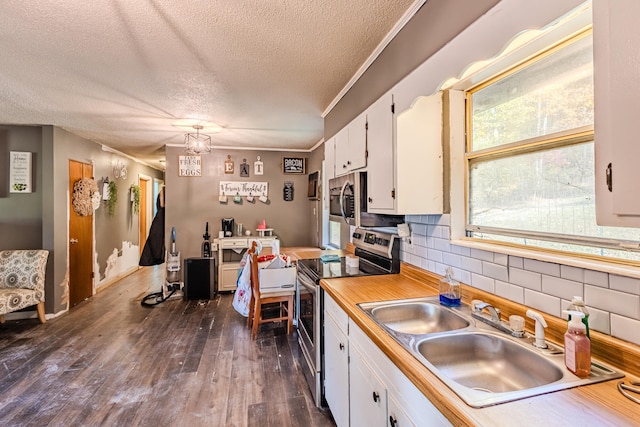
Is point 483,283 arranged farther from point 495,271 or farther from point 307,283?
point 307,283

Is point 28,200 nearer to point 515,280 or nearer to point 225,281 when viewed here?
point 225,281

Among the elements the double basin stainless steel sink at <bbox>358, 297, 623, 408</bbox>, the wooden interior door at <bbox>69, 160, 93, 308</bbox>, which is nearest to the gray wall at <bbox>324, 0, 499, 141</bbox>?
the double basin stainless steel sink at <bbox>358, 297, 623, 408</bbox>

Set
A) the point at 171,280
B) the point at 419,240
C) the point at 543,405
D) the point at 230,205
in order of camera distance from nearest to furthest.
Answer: the point at 543,405 → the point at 419,240 → the point at 171,280 → the point at 230,205

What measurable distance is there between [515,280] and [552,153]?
0.55 m

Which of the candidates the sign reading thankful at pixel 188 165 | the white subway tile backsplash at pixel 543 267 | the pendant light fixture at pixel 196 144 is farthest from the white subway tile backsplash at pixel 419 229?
the sign reading thankful at pixel 188 165

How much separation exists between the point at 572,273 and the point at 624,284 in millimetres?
152

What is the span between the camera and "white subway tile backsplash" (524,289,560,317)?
114cm

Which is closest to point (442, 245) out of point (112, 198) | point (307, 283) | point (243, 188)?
point (307, 283)

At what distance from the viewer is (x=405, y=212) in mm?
1709

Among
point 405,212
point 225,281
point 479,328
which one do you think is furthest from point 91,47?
point 225,281

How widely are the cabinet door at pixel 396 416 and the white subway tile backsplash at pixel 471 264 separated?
77 cm

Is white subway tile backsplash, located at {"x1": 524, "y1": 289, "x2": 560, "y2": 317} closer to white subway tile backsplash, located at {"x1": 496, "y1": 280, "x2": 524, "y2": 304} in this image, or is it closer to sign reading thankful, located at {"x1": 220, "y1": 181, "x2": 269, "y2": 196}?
white subway tile backsplash, located at {"x1": 496, "y1": 280, "x2": 524, "y2": 304}

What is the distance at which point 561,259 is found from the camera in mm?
1119

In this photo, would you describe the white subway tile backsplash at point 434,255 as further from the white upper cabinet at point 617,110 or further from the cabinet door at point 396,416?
the white upper cabinet at point 617,110
